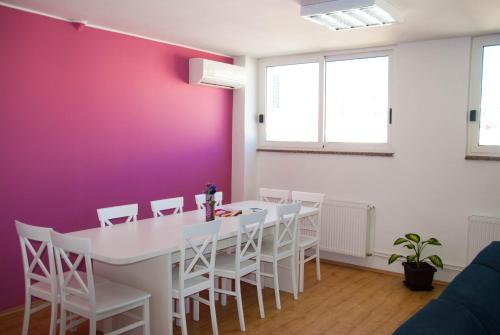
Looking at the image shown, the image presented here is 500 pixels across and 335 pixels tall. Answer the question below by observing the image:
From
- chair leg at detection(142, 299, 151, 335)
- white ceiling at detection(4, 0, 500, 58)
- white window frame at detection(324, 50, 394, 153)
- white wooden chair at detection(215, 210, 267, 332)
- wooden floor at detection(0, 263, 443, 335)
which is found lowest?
wooden floor at detection(0, 263, 443, 335)

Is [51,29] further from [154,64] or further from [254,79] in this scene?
[254,79]

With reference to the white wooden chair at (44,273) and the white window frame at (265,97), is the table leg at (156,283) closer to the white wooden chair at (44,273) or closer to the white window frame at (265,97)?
the white wooden chair at (44,273)

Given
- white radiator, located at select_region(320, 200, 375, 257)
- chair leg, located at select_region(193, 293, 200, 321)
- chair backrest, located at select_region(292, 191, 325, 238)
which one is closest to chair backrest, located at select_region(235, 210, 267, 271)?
chair leg, located at select_region(193, 293, 200, 321)

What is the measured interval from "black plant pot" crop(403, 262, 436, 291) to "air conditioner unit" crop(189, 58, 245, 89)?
2.93 meters

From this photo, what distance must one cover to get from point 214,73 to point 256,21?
1.29 metres

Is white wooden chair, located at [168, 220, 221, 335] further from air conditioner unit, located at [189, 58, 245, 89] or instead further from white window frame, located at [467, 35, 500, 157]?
white window frame, located at [467, 35, 500, 157]

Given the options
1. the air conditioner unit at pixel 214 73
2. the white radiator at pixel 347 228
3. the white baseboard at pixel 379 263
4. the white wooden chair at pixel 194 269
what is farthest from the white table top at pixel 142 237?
the air conditioner unit at pixel 214 73

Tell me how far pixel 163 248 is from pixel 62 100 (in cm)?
194

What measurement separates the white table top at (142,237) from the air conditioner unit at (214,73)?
67.8 inches

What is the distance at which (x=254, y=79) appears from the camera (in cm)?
609

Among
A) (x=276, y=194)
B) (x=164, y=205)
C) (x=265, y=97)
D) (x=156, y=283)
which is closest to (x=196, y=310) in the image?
(x=156, y=283)

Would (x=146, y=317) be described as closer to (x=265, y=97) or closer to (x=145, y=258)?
(x=145, y=258)

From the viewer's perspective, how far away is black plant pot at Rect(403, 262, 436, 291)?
4.54 m

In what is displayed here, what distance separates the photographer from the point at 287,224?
165 inches
